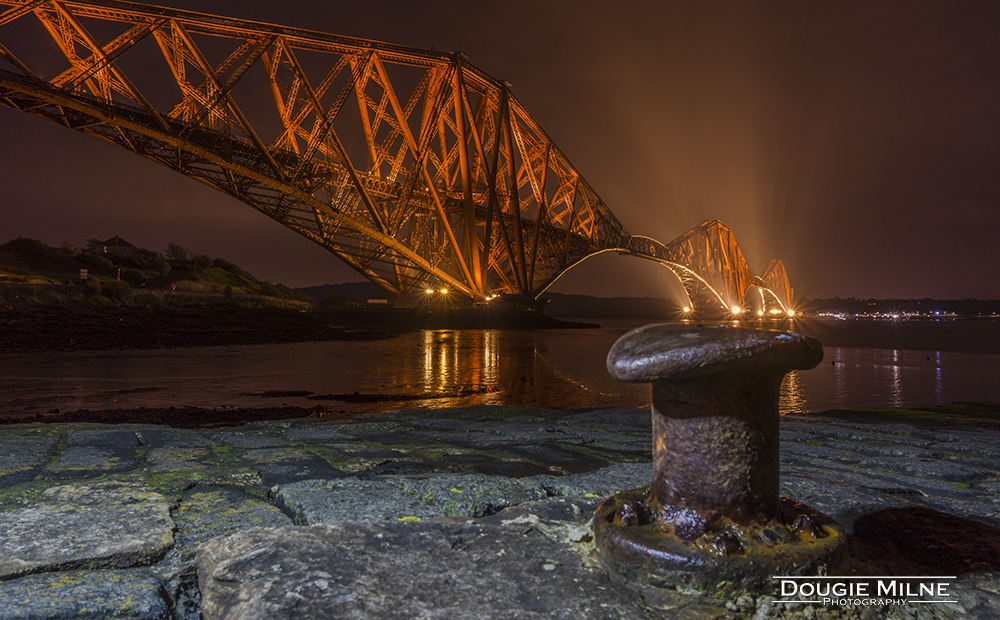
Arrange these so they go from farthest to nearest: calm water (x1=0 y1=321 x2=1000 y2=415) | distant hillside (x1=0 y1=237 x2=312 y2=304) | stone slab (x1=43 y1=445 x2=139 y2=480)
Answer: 1. distant hillside (x1=0 y1=237 x2=312 y2=304)
2. calm water (x1=0 y1=321 x2=1000 y2=415)
3. stone slab (x1=43 y1=445 x2=139 y2=480)

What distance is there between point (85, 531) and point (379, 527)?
869 millimetres

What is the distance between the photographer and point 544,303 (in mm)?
32719

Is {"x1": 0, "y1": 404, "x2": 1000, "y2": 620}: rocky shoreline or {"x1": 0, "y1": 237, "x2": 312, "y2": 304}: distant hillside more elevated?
→ {"x1": 0, "y1": 237, "x2": 312, "y2": 304}: distant hillside

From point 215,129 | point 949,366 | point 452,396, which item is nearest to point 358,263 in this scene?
point 215,129

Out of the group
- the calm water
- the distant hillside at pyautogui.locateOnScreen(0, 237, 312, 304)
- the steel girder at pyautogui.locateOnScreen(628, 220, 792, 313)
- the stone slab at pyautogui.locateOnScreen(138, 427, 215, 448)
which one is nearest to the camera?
the stone slab at pyautogui.locateOnScreen(138, 427, 215, 448)

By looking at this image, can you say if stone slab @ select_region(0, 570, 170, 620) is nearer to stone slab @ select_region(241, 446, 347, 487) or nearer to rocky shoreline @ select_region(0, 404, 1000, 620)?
rocky shoreline @ select_region(0, 404, 1000, 620)

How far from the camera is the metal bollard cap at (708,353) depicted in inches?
51.9

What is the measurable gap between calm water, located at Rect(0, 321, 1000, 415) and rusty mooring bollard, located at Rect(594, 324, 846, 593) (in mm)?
5441

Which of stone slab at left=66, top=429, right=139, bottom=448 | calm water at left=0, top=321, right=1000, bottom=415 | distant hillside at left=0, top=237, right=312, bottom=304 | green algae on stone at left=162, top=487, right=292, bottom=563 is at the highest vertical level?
distant hillside at left=0, top=237, right=312, bottom=304

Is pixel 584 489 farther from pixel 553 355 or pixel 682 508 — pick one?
pixel 553 355

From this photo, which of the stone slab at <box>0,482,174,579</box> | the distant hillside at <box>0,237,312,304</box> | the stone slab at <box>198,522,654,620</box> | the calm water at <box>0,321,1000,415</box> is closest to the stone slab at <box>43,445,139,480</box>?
the stone slab at <box>0,482,174,579</box>

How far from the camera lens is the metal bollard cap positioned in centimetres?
132

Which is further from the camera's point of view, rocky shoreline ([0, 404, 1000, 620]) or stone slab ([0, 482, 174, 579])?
stone slab ([0, 482, 174, 579])

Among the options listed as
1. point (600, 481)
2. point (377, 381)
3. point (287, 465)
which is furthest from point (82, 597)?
point (377, 381)
